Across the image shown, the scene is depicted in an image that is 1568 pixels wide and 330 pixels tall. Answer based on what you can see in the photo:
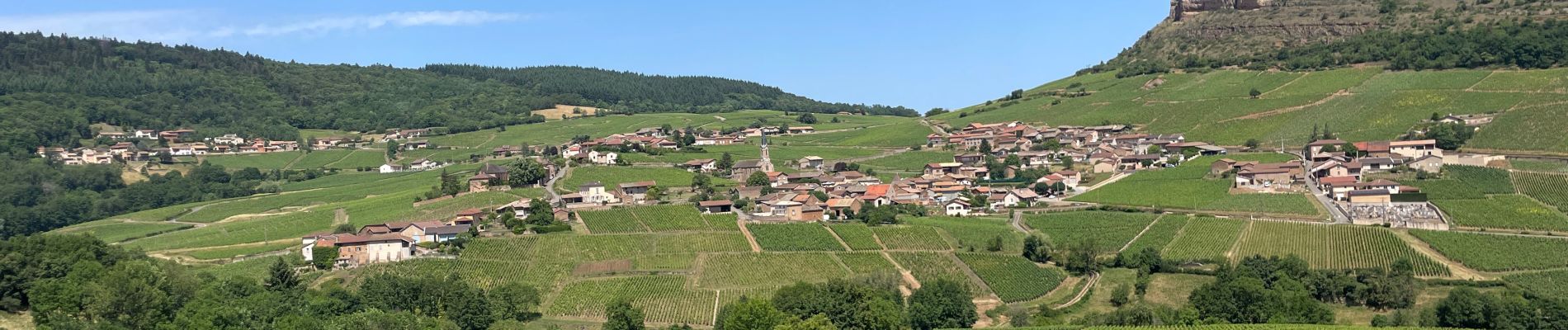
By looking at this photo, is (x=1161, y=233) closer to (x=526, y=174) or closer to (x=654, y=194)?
(x=654, y=194)

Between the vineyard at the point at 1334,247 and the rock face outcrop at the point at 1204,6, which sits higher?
the rock face outcrop at the point at 1204,6

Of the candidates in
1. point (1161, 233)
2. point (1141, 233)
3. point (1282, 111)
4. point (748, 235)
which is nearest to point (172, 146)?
point (748, 235)

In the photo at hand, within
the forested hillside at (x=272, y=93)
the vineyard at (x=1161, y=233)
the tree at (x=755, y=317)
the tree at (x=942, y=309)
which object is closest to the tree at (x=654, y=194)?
the tree at (x=942, y=309)

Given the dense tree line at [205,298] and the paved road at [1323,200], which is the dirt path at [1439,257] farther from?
the dense tree line at [205,298]

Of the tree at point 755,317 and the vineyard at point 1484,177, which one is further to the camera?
the vineyard at point 1484,177

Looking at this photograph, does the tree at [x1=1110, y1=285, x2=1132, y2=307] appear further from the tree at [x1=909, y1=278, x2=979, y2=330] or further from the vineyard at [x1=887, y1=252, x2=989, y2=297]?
the tree at [x1=909, y1=278, x2=979, y2=330]

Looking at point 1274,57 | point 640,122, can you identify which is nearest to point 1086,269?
point 1274,57
